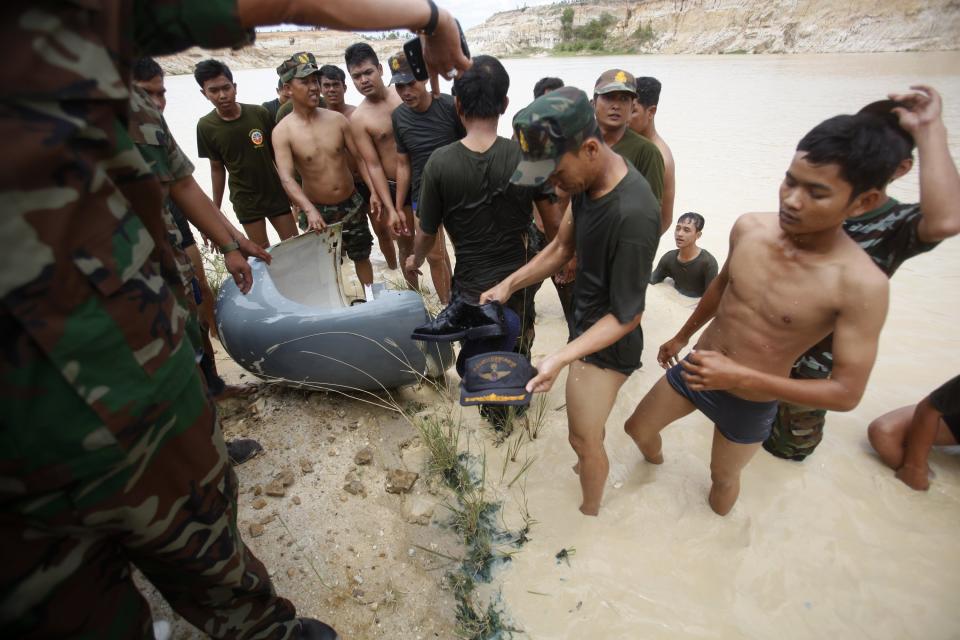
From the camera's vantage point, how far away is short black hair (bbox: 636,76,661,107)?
10.7 feet

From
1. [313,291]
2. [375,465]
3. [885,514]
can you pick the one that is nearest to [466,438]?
[375,465]

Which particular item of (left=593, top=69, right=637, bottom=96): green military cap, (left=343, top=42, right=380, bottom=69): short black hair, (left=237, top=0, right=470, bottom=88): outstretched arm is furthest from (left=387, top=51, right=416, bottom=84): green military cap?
(left=237, top=0, right=470, bottom=88): outstretched arm

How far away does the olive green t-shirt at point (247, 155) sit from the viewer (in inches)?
163

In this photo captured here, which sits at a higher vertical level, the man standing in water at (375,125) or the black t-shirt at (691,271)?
the man standing in water at (375,125)

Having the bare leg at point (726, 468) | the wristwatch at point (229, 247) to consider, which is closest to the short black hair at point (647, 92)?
the bare leg at point (726, 468)

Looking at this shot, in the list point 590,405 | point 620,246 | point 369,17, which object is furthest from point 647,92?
point 369,17

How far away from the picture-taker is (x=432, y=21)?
1.51 meters

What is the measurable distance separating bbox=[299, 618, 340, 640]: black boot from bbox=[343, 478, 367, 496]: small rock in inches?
28.9

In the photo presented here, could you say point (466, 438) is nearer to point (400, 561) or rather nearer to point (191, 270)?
point (400, 561)

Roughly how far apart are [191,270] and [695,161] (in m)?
8.77

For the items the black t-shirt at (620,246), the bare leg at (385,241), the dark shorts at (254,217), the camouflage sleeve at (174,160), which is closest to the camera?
the black t-shirt at (620,246)

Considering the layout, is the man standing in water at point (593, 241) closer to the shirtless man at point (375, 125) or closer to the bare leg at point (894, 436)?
the bare leg at point (894, 436)

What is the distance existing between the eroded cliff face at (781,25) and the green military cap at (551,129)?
102 ft

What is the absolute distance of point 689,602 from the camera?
1918mm
